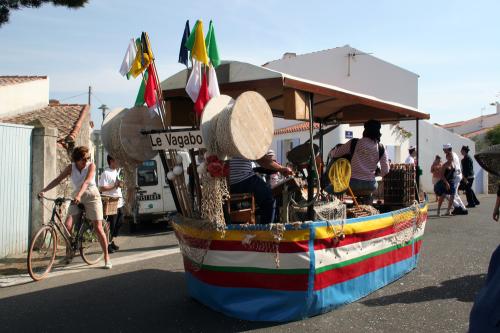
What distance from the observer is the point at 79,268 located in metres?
7.11

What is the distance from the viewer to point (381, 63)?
92.6 ft

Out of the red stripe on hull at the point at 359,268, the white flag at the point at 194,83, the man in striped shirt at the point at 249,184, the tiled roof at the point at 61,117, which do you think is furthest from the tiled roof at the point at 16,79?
the red stripe on hull at the point at 359,268

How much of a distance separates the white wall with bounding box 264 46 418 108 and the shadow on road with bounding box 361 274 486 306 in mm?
20904

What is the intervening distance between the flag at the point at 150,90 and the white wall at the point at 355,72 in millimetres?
21519

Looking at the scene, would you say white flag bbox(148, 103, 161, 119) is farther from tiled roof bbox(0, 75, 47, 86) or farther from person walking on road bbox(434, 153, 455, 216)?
tiled roof bbox(0, 75, 47, 86)

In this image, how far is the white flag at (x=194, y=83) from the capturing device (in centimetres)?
437

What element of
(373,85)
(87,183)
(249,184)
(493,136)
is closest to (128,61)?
(249,184)

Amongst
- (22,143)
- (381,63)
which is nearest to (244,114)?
(22,143)

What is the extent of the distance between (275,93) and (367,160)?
1.95 metres

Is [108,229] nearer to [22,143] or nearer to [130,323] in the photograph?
[22,143]

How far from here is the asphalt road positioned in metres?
4.46

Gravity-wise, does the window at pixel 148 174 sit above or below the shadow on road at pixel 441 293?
above

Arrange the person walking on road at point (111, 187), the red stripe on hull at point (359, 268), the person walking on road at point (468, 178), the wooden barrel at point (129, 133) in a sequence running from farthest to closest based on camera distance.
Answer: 1. the person walking on road at point (468, 178)
2. the person walking on road at point (111, 187)
3. the wooden barrel at point (129, 133)
4. the red stripe on hull at point (359, 268)

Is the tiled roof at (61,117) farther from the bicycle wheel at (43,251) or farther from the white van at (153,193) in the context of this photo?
the bicycle wheel at (43,251)
